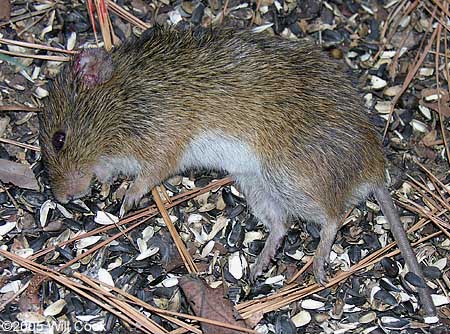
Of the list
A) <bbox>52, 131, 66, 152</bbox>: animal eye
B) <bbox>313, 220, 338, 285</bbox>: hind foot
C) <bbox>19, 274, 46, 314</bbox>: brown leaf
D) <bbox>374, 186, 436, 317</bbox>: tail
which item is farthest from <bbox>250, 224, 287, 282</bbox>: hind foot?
<bbox>52, 131, 66, 152</bbox>: animal eye

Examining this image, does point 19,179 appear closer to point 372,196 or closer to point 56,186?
point 56,186

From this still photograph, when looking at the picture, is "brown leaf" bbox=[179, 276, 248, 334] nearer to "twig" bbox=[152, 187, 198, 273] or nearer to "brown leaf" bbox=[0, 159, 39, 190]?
"twig" bbox=[152, 187, 198, 273]

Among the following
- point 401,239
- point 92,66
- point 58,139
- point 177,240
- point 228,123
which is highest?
point 92,66

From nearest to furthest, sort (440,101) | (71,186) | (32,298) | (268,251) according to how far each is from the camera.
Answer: (32,298) < (71,186) < (268,251) < (440,101)

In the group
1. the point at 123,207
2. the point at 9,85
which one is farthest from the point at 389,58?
the point at 9,85

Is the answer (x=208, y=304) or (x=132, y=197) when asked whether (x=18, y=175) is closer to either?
(x=132, y=197)

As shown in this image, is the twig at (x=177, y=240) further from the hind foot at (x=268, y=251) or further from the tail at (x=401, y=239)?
the tail at (x=401, y=239)

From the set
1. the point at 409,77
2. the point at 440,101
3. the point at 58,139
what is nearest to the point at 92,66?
the point at 58,139
